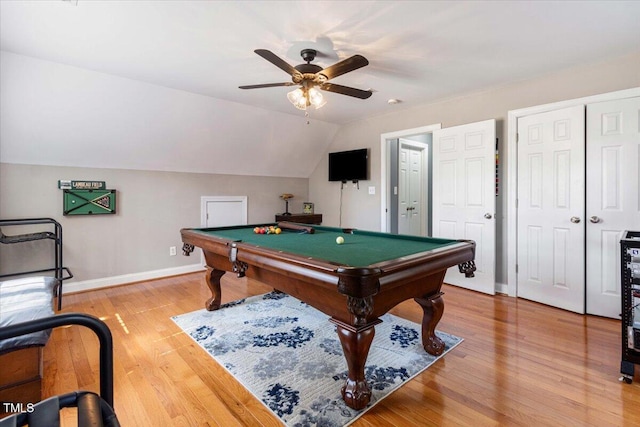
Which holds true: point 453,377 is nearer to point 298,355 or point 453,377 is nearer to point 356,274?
point 298,355

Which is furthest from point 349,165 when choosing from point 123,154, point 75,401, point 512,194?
point 75,401

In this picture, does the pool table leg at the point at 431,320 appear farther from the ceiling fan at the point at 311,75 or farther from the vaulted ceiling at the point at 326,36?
the vaulted ceiling at the point at 326,36

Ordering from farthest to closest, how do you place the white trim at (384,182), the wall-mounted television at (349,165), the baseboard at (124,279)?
the wall-mounted television at (349,165) → the white trim at (384,182) → the baseboard at (124,279)

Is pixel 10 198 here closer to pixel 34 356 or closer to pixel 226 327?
pixel 34 356

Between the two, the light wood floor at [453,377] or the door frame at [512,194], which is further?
the door frame at [512,194]

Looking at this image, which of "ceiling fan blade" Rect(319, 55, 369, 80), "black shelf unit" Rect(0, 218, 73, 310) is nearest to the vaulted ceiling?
"ceiling fan blade" Rect(319, 55, 369, 80)

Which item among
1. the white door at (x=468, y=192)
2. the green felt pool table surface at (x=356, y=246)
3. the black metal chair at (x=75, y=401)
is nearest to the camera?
the black metal chair at (x=75, y=401)

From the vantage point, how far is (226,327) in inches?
106

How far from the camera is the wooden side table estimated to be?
518 cm

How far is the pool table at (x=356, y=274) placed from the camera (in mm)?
1514

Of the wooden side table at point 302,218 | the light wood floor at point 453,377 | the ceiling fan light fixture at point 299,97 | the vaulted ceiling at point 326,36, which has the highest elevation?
the vaulted ceiling at point 326,36

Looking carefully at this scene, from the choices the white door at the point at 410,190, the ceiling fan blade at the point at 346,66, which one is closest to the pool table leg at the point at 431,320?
the ceiling fan blade at the point at 346,66

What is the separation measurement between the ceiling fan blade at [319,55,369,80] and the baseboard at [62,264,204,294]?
346 centimetres

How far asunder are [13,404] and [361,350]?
183 centimetres
